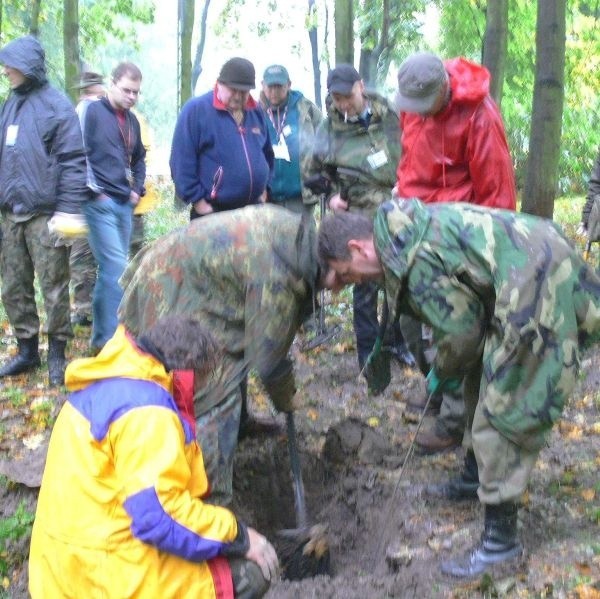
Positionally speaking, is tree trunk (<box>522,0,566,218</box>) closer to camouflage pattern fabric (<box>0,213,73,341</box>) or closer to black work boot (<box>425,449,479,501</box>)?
black work boot (<box>425,449,479,501</box>)

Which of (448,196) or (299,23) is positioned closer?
(448,196)

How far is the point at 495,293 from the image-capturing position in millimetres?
3232

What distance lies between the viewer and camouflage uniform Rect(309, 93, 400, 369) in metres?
5.91

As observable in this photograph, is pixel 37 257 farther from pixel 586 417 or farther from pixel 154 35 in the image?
pixel 154 35

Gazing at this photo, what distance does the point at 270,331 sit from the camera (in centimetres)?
352

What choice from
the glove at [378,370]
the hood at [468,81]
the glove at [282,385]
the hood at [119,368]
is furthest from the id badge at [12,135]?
the hood at [119,368]

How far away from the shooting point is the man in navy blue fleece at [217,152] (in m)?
5.82

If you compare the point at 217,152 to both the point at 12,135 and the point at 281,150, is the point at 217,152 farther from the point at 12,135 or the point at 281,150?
the point at 12,135

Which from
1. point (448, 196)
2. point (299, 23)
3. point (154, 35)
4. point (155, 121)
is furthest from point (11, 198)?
point (154, 35)

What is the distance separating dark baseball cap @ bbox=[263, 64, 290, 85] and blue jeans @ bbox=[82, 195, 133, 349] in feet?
5.62

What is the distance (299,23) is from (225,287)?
29.1 meters

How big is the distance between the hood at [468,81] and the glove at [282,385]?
194cm

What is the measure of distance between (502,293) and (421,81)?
1.82m

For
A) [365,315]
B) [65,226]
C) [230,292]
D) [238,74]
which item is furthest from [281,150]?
[230,292]
